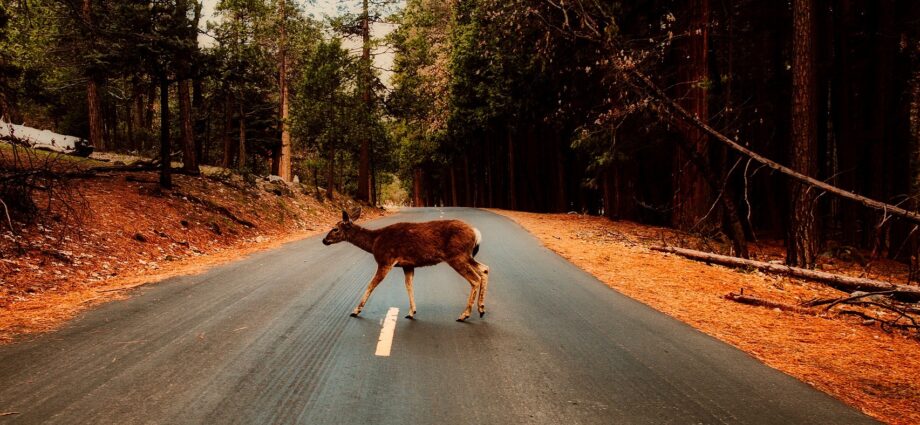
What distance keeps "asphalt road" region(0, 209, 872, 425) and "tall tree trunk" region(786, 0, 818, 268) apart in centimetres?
680

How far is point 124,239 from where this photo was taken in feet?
37.8

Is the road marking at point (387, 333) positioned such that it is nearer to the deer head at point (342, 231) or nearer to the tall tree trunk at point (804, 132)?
the deer head at point (342, 231)

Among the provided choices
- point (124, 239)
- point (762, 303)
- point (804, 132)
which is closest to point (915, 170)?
point (804, 132)

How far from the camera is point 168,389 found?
3.93 m

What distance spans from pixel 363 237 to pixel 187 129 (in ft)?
44.6

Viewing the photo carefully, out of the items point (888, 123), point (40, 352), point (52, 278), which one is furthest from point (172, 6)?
point (888, 123)

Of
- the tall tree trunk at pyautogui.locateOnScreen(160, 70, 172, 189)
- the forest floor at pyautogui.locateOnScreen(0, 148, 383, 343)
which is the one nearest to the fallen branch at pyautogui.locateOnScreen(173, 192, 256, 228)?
the forest floor at pyautogui.locateOnScreen(0, 148, 383, 343)

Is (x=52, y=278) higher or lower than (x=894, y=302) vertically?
higher

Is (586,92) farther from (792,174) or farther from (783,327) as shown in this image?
(783,327)

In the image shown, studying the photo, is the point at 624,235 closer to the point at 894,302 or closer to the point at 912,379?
the point at 894,302

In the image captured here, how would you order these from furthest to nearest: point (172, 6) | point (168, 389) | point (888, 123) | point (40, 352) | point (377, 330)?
point (888, 123)
point (172, 6)
point (377, 330)
point (40, 352)
point (168, 389)

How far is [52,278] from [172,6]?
9163 millimetres

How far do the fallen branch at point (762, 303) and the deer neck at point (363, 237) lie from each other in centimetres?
623

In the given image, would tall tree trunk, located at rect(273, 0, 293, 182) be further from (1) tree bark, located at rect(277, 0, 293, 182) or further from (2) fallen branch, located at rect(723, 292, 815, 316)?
(2) fallen branch, located at rect(723, 292, 815, 316)
